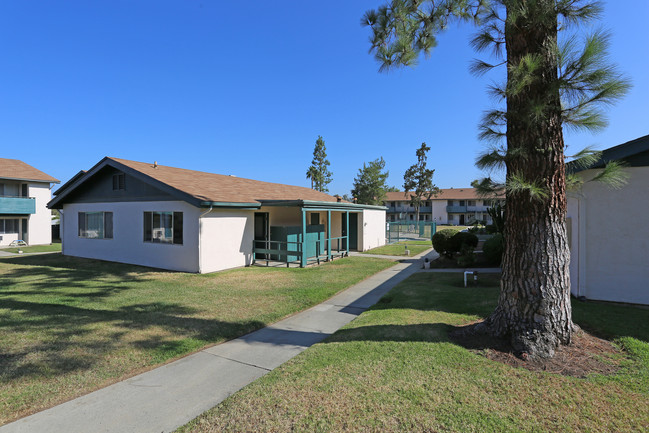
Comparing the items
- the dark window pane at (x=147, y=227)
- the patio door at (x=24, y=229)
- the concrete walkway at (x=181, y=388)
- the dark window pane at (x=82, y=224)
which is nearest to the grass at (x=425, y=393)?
the concrete walkway at (x=181, y=388)

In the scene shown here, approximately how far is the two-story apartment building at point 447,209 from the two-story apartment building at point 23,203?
44.2m

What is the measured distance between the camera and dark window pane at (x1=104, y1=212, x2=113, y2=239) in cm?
1441

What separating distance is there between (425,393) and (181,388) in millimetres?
2892

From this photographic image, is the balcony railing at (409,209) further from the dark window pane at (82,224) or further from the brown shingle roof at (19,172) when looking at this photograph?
the dark window pane at (82,224)

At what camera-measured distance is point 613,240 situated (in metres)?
6.77

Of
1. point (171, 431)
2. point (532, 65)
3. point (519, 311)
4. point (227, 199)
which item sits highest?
point (532, 65)

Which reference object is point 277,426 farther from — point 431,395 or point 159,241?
point 159,241

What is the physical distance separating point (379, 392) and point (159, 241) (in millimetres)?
11608

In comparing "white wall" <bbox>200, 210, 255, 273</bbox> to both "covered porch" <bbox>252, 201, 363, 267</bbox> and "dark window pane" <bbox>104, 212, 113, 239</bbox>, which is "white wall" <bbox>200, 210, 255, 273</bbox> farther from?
"dark window pane" <bbox>104, 212, 113, 239</bbox>

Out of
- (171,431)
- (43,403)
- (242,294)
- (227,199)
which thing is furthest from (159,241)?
(171,431)

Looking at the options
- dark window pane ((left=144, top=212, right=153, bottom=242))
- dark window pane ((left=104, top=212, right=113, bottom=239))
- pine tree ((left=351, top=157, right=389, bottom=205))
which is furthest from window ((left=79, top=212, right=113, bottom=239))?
pine tree ((left=351, top=157, right=389, bottom=205))

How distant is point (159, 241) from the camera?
12.6 m

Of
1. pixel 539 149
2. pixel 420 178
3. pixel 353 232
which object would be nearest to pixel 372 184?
pixel 420 178

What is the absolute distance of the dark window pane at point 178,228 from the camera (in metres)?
11.9
